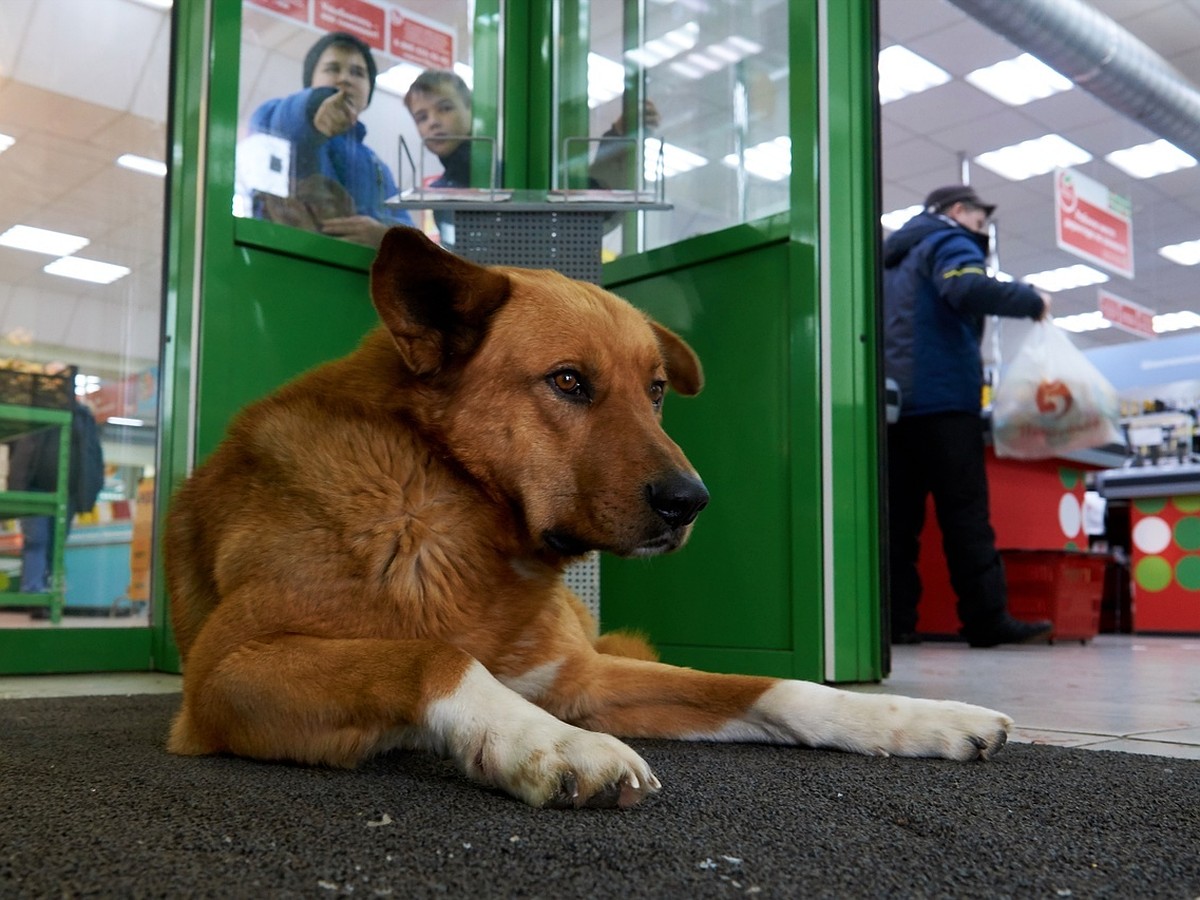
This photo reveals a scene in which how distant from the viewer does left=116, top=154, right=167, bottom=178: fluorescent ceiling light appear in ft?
11.4

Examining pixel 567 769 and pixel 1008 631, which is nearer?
pixel 567 769

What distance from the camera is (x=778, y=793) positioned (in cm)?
119

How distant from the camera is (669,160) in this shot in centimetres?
330

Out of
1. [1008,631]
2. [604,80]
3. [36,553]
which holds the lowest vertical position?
[1008,631]

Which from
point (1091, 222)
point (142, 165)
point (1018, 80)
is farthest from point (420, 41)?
point (1091, 222)

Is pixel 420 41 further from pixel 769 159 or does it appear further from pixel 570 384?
pixel 570 384

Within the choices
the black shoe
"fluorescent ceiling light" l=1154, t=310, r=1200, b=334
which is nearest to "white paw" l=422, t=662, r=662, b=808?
the black shoe

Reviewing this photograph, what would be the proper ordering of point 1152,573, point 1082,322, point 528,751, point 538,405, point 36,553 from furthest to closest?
point 1082,322 < point 1152,573 < point 36,553 < point 538,405 < point 528,751

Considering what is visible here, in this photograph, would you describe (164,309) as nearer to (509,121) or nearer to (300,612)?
(509,121)

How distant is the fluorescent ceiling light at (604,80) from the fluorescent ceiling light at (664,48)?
0.24ft

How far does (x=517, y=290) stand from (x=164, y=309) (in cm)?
227

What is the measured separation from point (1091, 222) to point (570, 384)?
26.9 feet

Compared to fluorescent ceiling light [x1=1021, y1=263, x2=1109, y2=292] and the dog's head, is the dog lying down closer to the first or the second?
the dog's head

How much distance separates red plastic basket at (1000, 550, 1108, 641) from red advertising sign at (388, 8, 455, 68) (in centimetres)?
348
